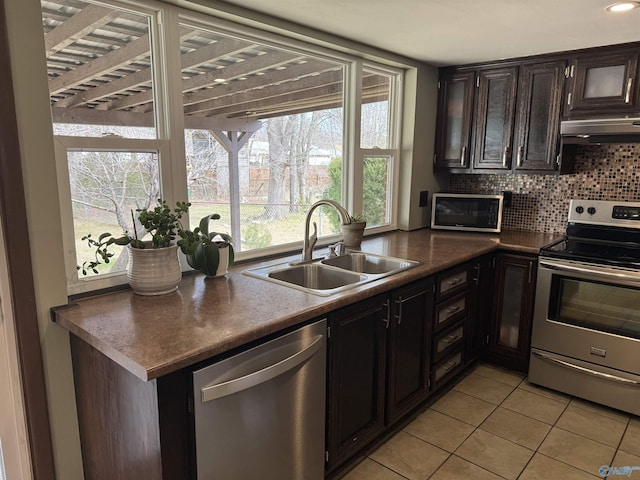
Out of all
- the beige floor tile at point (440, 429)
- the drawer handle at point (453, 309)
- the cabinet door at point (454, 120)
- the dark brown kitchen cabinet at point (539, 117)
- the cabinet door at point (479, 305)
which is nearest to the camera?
the beige floor tile at point (440, 429)

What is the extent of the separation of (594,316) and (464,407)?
932 millimetres

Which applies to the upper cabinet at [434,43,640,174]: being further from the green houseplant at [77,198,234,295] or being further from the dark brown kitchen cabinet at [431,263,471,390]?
the green houseplant at [77,198,234,295]

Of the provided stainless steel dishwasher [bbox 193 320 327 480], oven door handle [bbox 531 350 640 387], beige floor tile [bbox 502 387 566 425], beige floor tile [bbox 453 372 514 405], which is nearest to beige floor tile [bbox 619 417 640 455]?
oven door handle [bbox 531 350 640 387]

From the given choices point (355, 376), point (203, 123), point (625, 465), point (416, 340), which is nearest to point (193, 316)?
point (355, 376)

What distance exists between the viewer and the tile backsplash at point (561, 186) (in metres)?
3.03

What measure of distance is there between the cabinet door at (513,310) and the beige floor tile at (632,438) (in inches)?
25.3

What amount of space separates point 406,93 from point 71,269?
2603 millimetres

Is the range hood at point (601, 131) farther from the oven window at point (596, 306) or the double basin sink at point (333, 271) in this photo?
the double basin sink at point (333, 271)

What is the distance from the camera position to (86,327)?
1496 millimetres

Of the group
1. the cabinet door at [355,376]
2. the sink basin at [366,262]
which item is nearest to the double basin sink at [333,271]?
the sink basin at [366,262]

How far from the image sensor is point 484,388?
112 inches

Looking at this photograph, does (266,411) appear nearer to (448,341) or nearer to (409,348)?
(409,348)

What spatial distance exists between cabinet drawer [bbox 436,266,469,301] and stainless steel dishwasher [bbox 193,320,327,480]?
1.00 meters

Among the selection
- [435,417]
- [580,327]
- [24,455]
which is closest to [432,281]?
[435,417]
